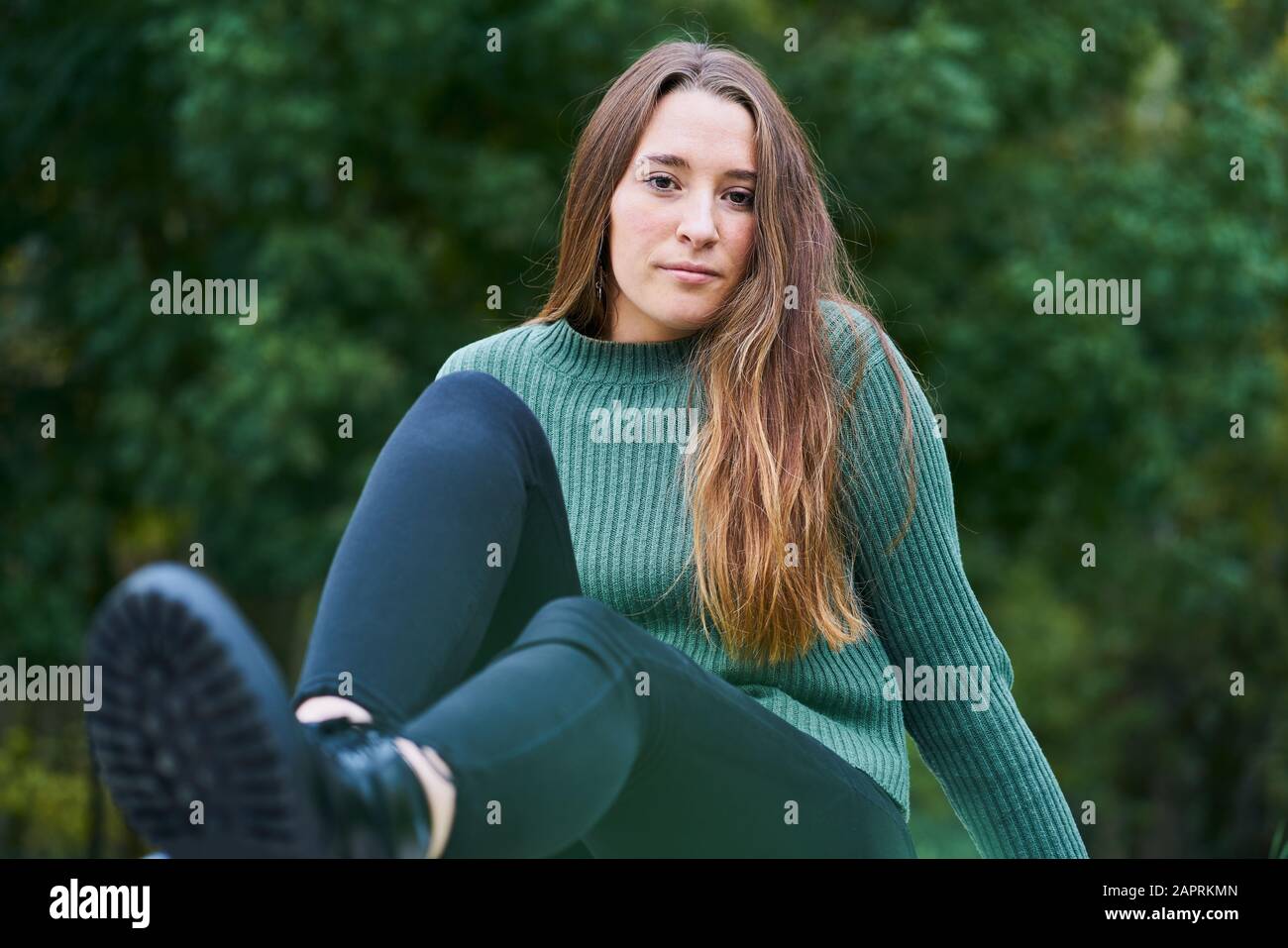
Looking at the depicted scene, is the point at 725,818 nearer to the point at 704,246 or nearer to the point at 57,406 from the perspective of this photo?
the point at 704,246

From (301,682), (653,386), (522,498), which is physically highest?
(653,386)

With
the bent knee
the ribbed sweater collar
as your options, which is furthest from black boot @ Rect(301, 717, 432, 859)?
the ribbed sweater collar

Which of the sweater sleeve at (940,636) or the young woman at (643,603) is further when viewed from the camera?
the sweater sleeve at (940,636)

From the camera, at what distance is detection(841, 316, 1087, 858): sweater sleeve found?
1816mm

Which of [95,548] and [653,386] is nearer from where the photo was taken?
[653,386]

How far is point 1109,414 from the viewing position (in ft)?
23.1

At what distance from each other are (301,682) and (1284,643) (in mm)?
9337

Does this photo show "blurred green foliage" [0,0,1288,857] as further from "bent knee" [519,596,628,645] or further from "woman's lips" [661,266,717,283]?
"bent knee" [519,596,628,645]

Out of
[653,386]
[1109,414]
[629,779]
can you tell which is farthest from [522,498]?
[1109,414]

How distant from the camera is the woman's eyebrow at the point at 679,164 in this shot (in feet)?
6.63

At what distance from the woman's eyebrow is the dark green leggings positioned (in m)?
0.48

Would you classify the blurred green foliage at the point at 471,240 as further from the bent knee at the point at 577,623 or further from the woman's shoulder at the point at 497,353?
the bent knee at the point at 577,623

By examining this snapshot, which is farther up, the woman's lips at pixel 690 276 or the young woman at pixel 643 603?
the woman's lips at pixel 690 276

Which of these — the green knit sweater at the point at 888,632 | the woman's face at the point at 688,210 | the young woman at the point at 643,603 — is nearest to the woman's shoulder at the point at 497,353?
the young woman at the point at 643,603
